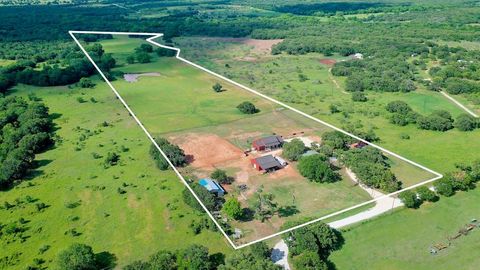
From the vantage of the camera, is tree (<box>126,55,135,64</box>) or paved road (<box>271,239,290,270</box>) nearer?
paved road (<box>271,239,290,270</box>)

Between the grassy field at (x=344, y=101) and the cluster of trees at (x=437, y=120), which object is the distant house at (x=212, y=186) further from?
the cluster of trees at (x=437, y=120)

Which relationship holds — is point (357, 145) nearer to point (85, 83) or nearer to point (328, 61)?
point (85, 83)

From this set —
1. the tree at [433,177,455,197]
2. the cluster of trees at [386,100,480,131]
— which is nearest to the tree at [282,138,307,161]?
the tree at [433,177,455,197]

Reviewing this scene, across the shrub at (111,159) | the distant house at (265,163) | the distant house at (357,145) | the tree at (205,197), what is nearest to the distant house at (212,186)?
the tree at (205,197)

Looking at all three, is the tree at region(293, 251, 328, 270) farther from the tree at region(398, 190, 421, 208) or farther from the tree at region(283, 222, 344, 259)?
the tree at region(398, 190, 421, 208)

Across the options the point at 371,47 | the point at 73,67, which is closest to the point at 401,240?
the point at 73,67

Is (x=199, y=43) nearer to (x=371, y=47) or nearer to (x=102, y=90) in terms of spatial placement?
(x=102, y=90)

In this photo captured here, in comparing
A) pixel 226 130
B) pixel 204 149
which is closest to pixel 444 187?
pixel 226 130
